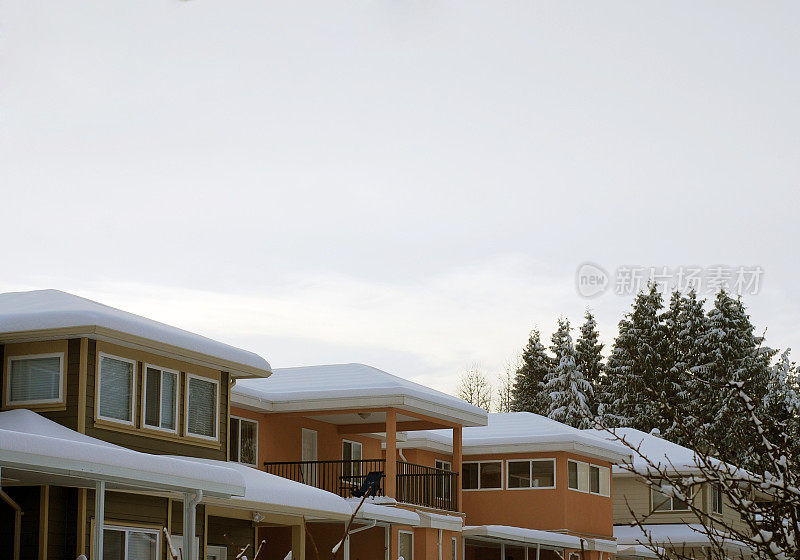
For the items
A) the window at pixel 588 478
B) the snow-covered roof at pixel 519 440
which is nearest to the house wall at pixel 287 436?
the snow-covered roof at pixel 519 440

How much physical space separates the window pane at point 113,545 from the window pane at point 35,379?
219 centimetres

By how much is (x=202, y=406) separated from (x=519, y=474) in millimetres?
14685

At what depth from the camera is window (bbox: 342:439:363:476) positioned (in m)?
28.9

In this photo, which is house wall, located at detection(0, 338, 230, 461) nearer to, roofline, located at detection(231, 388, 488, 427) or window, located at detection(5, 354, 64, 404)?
window, located at detection(5, 354, 64, 404)

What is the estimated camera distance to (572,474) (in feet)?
109

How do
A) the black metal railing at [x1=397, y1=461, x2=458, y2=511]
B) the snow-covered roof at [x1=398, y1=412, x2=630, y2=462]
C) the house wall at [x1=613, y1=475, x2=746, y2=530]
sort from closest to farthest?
the black metal railing at [x1=397, y1=461, x2=458, y2=511], the snow-covered roof at [x1=398, y1=412, x2=630, y2=462], the house wall at [x1=613, y1=475, x2=746, y2=530]

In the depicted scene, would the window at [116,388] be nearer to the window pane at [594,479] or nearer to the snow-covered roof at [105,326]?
the snow-covered roof at [105,326]

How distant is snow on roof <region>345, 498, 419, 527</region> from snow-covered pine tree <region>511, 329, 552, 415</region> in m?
45.0

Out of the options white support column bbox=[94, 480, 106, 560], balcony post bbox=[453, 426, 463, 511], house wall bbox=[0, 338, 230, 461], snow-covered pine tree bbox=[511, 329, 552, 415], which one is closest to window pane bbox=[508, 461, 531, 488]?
balcony post bbox=[453, 426, 463, 511]

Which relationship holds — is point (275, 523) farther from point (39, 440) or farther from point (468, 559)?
point (468, 559)

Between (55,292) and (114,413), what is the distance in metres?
2.89

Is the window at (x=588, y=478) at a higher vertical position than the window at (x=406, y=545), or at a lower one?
higher

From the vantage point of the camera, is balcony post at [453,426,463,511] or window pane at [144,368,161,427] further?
balcony post at [453,426,463,511]

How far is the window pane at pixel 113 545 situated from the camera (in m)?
→ 17.1
